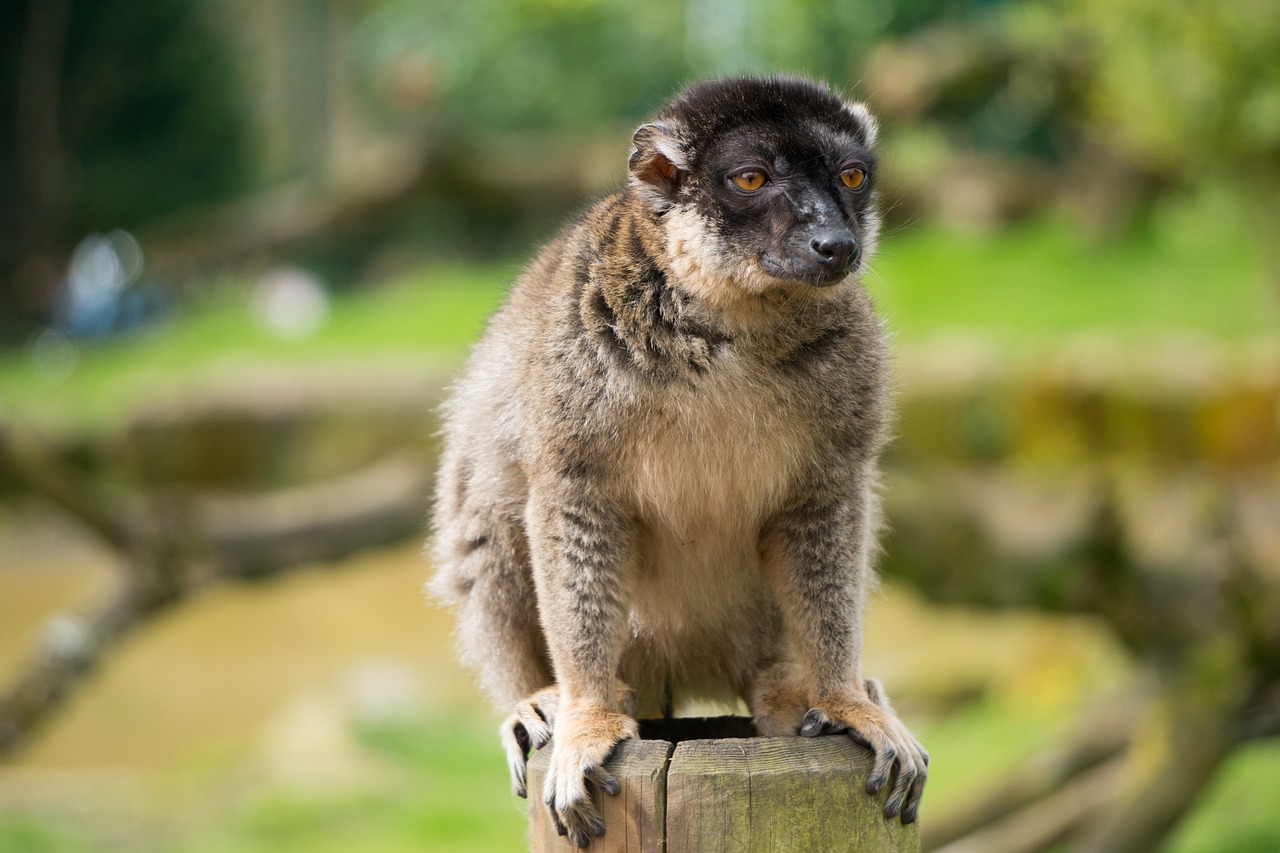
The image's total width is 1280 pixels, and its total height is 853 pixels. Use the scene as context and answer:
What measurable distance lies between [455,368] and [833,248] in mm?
2204

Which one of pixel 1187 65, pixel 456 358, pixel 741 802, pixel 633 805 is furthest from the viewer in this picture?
pixel 456 358

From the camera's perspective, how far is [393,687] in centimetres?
1263

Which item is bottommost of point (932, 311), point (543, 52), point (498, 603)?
point (498, 603)

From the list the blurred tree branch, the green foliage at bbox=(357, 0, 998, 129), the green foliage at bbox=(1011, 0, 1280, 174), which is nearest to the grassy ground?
the blurred tree branch

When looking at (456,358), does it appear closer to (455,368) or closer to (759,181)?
(455,368)

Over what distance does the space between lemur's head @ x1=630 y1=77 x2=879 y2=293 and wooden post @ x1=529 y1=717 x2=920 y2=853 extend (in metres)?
1.08

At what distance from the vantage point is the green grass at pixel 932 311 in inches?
517

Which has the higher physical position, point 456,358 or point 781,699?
point 456,358

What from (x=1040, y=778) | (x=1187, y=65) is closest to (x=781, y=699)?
(x=1040, y=778)

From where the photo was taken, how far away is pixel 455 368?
501cm

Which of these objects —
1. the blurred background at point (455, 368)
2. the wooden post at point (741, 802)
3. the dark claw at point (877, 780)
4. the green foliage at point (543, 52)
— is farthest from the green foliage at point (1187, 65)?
the green foliage at point (543, 52)

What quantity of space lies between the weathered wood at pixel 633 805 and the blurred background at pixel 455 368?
1501 mm

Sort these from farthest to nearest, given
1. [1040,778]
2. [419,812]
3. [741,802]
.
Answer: [419,812] → [1040,778] → [741,802]

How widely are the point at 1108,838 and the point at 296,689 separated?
9048mm
